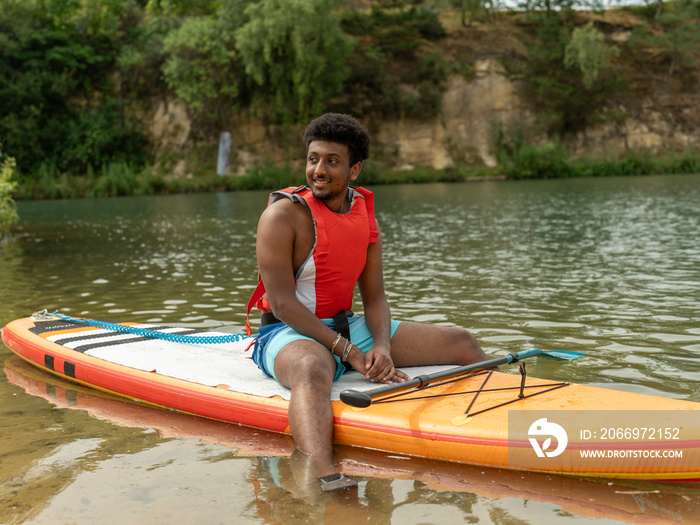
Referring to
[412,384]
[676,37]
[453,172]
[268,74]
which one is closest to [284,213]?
[412,384]

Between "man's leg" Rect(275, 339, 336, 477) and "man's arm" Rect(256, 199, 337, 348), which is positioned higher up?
"man's arm" Rect(256, 199, 337, 348)

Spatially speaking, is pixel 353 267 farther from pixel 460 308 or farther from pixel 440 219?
pixel 440 219

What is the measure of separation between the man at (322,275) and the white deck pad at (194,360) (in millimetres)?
98

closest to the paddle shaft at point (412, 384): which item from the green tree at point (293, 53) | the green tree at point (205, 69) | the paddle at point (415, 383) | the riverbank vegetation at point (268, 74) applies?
the paddle at point (415, 383)

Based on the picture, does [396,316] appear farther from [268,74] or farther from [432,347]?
[268,74]

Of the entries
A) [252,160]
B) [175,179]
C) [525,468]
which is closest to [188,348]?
[525,468]

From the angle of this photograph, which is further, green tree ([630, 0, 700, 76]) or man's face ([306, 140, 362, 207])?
green tree ([630, 0, 700, 76])

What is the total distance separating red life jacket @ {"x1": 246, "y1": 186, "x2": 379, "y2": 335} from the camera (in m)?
3.60

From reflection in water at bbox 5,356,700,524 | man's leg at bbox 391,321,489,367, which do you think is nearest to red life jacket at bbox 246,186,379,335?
man's leg at bbox 391,321,489,367

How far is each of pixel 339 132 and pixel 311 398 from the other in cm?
133

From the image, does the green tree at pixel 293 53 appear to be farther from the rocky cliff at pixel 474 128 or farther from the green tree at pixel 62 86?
the green tree at pixel 62 86

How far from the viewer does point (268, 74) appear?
34.1 metres

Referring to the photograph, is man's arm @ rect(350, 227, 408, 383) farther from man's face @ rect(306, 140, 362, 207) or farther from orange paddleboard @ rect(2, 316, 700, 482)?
man's face @ rect(306, 140, 362, 207)

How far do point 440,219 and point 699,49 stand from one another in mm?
31405
